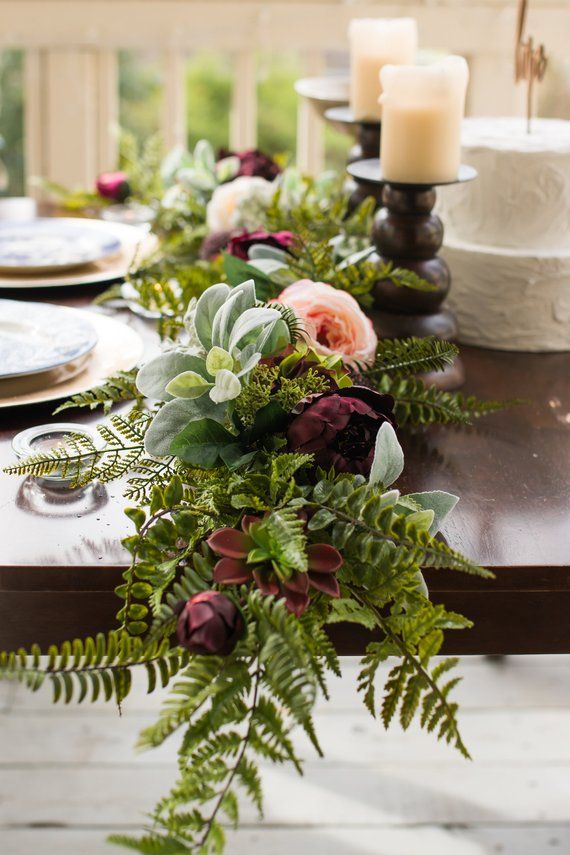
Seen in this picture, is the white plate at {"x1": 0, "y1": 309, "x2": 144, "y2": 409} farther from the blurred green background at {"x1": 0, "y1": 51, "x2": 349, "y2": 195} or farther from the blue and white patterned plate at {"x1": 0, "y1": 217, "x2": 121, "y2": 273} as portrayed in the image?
the blurred green background at {"x1": 0, "y1": 51, "x2": 349, "y2": 195}

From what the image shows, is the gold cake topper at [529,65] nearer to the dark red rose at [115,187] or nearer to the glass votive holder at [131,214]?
the glass votive holder at [131,214]

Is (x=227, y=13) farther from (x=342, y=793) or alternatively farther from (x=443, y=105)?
(x=342, y=793)

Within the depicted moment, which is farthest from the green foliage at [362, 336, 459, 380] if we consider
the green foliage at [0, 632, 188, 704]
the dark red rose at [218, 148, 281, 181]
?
the dark red rose at [218, 148, 281, 181]

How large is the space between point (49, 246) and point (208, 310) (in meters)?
0.69

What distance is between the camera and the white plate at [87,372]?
917mm

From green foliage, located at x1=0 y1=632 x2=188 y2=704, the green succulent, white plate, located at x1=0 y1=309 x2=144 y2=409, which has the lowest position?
green foliage, located at x1=0 y1=632 x2=188 y2=704

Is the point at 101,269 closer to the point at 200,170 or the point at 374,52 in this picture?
the point at 200,170

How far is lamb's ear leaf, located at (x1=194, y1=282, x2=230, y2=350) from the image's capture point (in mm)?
734

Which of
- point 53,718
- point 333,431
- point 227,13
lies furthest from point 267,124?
point 333,431

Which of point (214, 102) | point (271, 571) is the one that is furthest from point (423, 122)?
point (214, 102)

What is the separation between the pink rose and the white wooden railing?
159 cm

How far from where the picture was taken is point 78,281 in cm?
129

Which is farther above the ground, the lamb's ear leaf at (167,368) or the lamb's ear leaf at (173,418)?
the lamb's ear leaf at (167,368)

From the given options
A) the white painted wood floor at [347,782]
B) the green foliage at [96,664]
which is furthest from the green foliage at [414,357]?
the white painted wood floor at [347,782]
